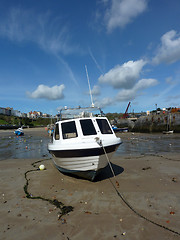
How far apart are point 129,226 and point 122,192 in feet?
6.50

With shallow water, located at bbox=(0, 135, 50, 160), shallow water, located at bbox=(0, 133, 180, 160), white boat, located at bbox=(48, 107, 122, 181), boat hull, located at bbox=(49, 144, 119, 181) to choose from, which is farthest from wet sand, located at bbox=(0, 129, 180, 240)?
shallow water, located at bbox=(0, 133, 180, 160)

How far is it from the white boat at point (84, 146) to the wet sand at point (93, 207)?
0.75m

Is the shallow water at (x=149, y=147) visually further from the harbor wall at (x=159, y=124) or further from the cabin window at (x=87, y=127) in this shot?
the harbor wall at (x=159, y=124)

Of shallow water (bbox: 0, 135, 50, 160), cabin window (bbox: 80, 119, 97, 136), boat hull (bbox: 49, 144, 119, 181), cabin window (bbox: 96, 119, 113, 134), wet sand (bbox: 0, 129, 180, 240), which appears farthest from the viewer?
shallow water (bbox: 0, 135, 50, 160)

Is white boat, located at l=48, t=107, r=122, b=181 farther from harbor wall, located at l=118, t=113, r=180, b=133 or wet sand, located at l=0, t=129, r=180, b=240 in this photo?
harbor wall, located at l=118, t=113, r=180, b=133

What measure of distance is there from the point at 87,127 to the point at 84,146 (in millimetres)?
1247

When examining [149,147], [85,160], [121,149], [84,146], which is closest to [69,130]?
[84,146]

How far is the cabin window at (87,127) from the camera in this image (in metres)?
6.95

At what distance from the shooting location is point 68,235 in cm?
→ 362

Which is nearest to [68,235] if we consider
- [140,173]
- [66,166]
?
[66,166]

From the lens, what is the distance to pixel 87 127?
7098 millimetres

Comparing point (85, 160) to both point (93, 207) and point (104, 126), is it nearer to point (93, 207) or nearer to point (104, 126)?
point (93, 207)

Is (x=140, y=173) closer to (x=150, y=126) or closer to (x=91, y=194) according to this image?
(x=91, y=194)

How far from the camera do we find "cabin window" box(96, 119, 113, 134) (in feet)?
24.3
